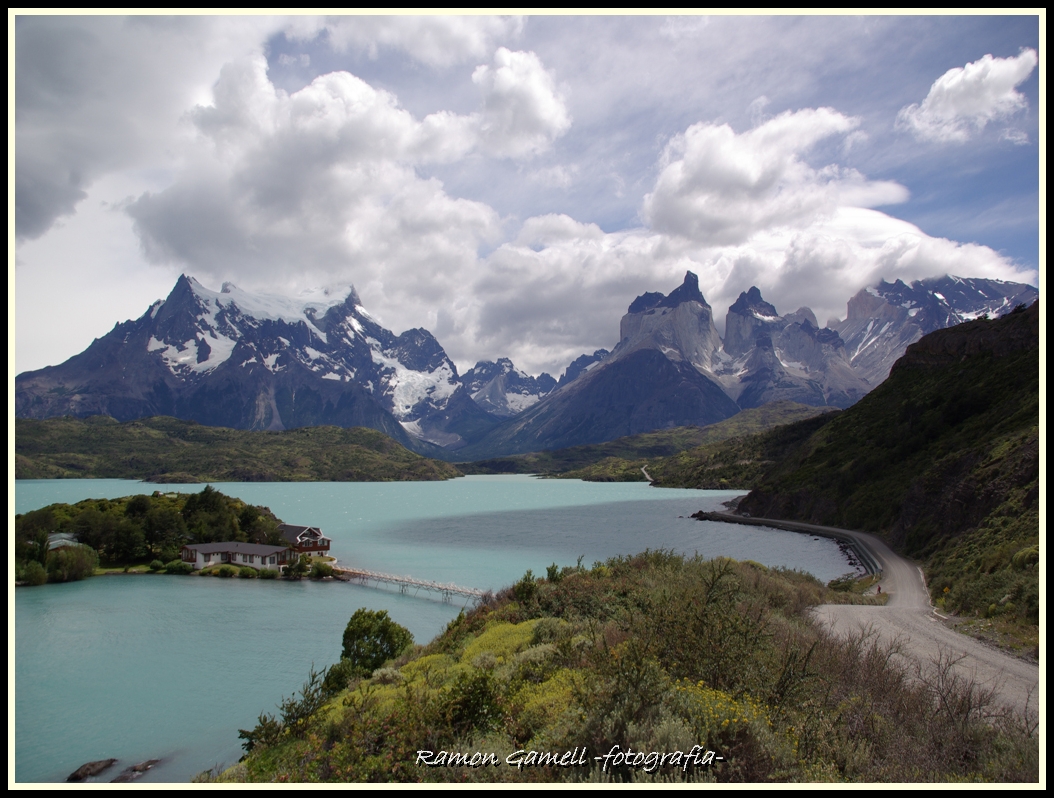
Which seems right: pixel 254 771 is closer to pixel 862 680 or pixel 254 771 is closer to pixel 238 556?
pixel 862 680

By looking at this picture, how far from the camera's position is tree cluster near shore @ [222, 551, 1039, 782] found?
22.5 feet

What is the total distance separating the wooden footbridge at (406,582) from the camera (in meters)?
48.0

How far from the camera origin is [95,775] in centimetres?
2019

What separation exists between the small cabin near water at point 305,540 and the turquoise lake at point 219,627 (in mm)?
3991

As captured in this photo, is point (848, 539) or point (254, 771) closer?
point (254, 771)

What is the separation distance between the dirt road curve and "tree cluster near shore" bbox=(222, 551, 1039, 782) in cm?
155

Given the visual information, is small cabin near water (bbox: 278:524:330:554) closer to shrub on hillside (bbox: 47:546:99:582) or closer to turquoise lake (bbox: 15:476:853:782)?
turquoise lake (bbox: 15:476:853:782)

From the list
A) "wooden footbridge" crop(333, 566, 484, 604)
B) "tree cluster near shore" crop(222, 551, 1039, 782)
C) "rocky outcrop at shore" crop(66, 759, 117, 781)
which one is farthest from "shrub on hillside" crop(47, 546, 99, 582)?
"tree cluster near shore" crop(222, 551, 1039, 782)

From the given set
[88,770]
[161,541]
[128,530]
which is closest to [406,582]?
[88,770]

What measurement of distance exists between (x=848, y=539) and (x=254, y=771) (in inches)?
2617

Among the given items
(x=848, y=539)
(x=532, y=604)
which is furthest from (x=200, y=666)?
(x=848, y=539)

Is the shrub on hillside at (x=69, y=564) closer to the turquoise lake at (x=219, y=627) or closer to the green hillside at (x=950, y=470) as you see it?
the turquoise lake at (x=219, y=627)

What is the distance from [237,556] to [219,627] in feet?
80.4

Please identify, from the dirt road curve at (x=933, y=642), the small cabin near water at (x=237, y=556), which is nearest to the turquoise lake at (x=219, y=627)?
the small cabin near water at (x=237, y=556)
